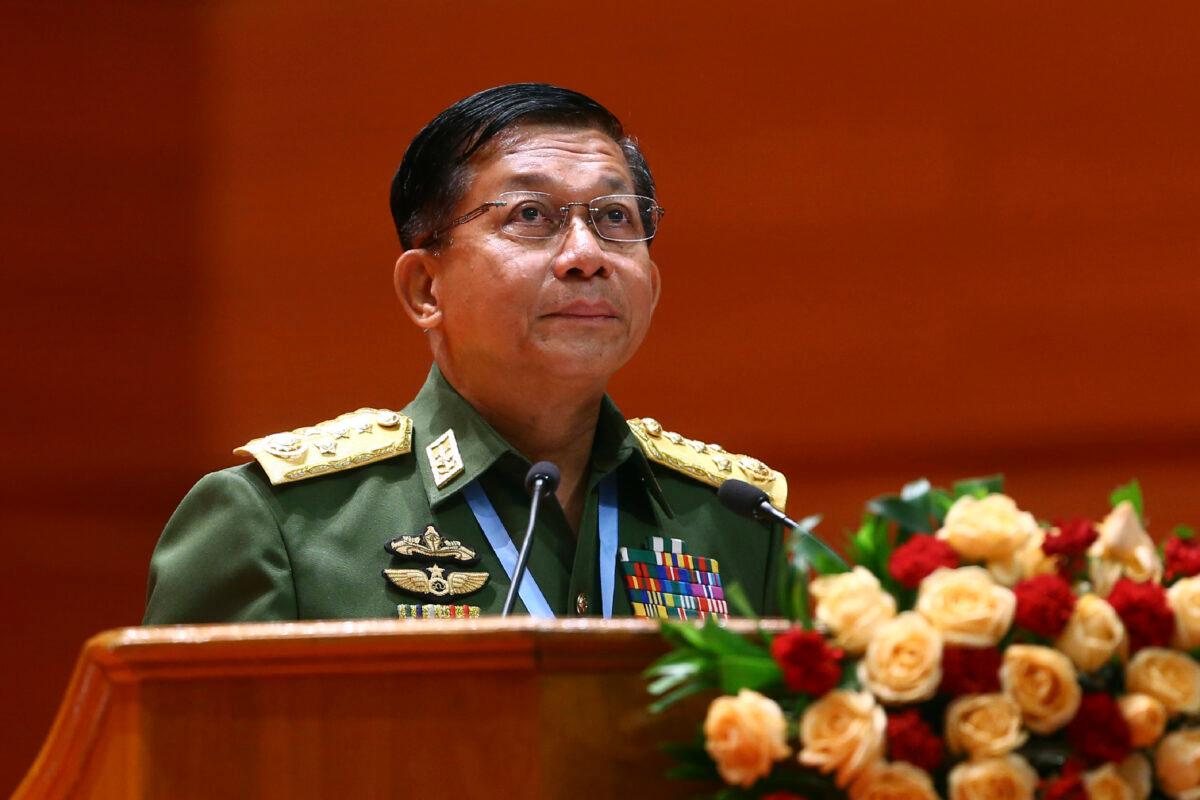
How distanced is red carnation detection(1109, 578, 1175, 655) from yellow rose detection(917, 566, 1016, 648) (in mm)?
81

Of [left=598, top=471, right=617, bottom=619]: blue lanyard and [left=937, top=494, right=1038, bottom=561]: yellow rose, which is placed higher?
[left=598, top=471, right=617, bottom=619]: blue lanyard

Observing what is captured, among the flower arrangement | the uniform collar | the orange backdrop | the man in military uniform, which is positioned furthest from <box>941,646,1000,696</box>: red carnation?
the orange backdrop

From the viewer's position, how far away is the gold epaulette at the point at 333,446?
6.83 ft

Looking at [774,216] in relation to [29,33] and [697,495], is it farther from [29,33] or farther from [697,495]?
[29,33]

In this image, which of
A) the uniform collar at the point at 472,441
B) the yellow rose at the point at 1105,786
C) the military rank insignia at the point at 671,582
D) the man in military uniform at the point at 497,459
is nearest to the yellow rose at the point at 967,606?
the yellow rose at the point at 1105,786

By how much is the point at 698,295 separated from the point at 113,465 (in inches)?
48.8

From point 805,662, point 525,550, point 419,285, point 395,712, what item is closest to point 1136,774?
point 805,662

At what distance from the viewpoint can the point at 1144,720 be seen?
116 centimetres

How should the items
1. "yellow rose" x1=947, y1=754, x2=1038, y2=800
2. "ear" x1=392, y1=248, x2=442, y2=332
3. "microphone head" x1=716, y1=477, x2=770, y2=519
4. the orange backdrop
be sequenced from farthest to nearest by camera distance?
the orange backdrop < "ear" x1=392, y1=248, x2=442, y2=332 < "microphone head" x1=716, y1=477, x2=770, y2=519 < "yellow rose" x1=947, y1=754, x2=1038, y2=800

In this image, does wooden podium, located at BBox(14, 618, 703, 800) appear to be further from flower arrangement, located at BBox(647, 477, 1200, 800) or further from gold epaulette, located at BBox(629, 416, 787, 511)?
gold epaulette, located at BBox(629, 416, 787, 511)

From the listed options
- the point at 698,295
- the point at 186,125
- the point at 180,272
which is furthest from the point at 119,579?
the point at 698,295

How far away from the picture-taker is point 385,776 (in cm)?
124

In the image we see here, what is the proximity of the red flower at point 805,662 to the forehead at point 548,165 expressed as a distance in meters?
1.13

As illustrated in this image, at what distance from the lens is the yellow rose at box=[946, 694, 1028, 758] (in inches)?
45.1
